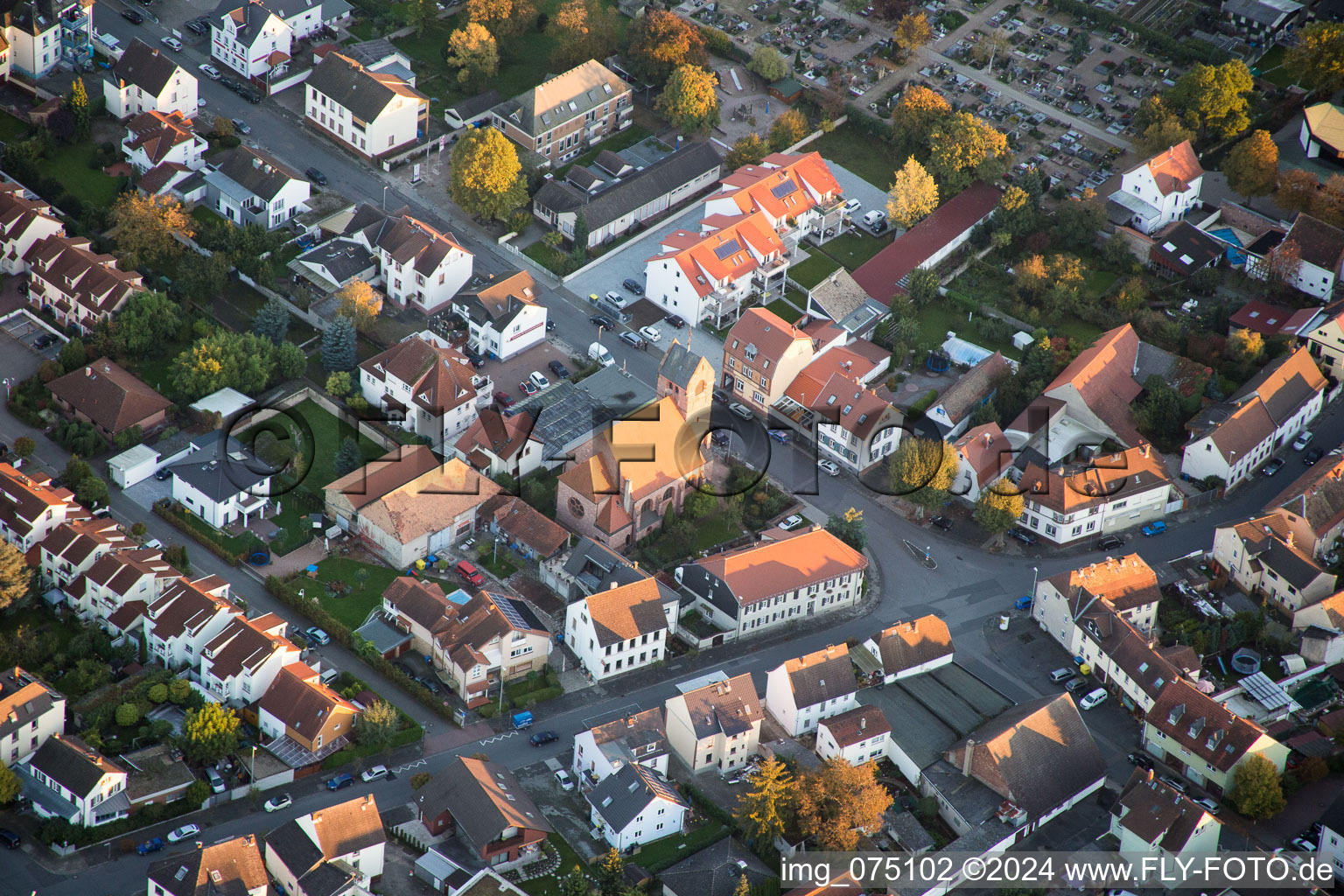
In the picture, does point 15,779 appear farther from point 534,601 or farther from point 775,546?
point 775,546

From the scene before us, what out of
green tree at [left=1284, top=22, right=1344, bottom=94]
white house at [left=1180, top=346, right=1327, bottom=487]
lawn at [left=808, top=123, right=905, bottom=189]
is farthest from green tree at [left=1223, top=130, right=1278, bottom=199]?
lawn at [left=808, top=123, right=905, bottom=189]

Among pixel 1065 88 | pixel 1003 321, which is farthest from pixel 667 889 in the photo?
pixel 1065 88

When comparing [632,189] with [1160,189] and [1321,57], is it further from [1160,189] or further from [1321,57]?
[1321,57]

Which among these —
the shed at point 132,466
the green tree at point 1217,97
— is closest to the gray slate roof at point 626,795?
the shed at point 132,466

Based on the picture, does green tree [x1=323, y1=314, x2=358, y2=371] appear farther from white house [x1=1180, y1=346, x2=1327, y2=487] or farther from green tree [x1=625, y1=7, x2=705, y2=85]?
white house [x1=1180, y1=346, x2=1327, y2=487]

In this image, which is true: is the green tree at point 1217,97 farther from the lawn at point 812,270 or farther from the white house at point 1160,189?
the lawn at point 812,270
